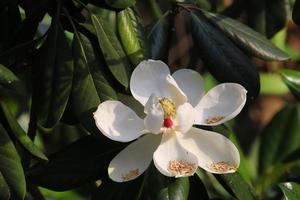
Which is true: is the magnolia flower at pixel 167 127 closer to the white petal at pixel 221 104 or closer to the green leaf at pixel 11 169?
the white petal at pixel 221 104

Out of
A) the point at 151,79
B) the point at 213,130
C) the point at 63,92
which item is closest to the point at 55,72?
the point at 63,92

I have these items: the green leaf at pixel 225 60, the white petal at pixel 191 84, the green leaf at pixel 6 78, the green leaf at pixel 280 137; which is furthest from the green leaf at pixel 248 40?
the green leaf at pixel 280 137

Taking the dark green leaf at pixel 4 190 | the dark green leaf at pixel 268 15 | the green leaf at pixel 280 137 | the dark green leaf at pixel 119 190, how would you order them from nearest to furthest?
the dark green leaf at pixel 4 190 → the dark green leaf at pixel 119 190 → the dark green leaf at pixel 268 15 → the green leaf at pixel 280 137

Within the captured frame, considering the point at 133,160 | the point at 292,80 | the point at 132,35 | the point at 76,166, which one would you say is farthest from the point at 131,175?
the point at 292,80

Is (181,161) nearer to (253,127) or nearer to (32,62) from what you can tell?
(32,62)

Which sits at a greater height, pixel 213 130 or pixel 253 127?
pixel 213 130

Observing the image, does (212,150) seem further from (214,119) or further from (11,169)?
(11,169)
